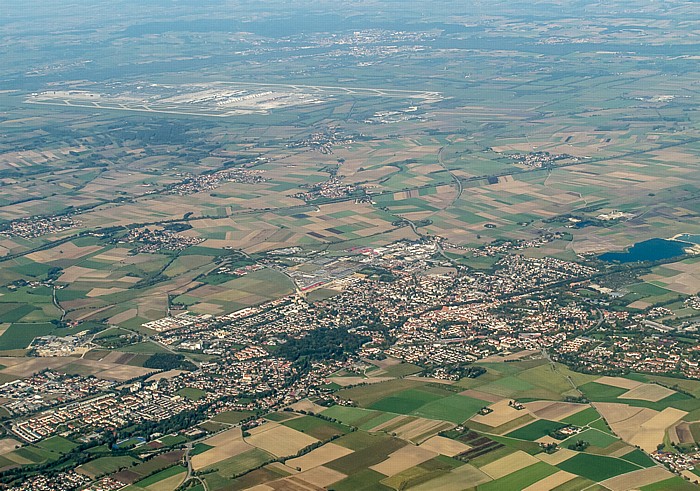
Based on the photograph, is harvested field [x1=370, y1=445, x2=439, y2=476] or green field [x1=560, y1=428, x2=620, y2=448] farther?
green field [x1=560, y1=428, x2=620, y2=448]

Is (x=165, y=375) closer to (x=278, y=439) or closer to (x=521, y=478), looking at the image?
(x=278, y=439)

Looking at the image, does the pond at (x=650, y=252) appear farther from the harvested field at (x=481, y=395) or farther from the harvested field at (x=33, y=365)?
the harvested field at (x=33, y=365)

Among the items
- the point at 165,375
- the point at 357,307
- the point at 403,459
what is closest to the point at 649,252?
the point at 357,307

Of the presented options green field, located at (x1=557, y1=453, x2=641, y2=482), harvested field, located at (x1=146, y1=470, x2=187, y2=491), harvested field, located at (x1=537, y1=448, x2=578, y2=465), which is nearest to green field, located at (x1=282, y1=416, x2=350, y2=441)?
harvested field, located at (x1=146, y1=470, x2=187, y2=491)

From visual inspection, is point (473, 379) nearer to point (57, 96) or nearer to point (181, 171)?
point (181, 171)

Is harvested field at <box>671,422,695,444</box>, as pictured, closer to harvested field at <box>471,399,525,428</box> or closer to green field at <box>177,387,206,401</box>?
harvested field at <box>471,399,525,428</box>

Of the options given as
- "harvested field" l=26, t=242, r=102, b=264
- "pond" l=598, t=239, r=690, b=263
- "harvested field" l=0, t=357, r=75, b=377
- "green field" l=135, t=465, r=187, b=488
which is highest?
"green field" l=135, t=465, r=187, b=488

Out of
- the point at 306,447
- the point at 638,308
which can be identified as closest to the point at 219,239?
the point at 638,308
